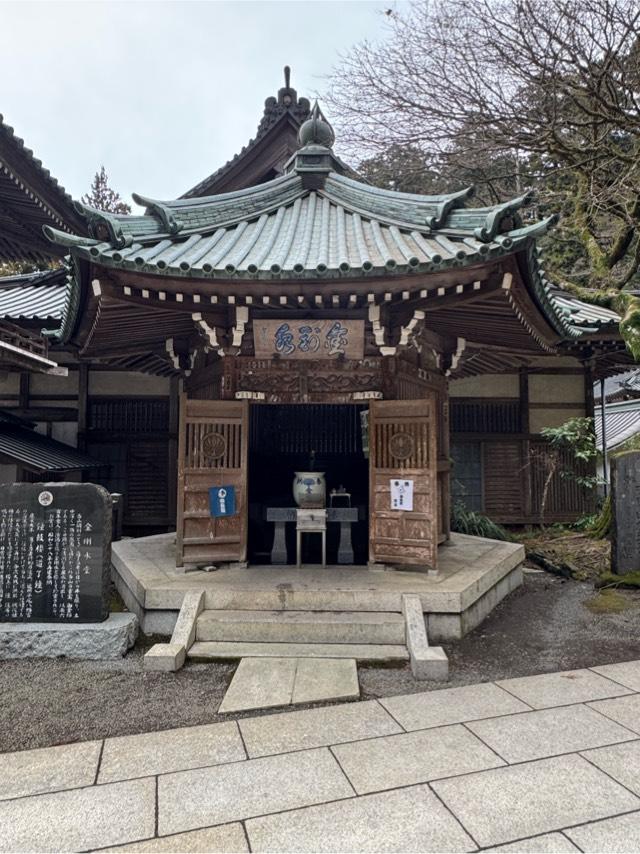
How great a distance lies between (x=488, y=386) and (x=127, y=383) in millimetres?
7293

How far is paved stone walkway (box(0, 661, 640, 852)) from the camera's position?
245cm

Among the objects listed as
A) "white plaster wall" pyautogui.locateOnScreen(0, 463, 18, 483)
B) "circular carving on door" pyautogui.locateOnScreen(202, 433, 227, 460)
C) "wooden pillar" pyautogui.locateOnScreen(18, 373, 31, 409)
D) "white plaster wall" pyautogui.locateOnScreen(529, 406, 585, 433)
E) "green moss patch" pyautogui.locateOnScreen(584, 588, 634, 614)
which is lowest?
"green moss patch" pyautogui.locateOnScreen(584, 588, 634, 614)

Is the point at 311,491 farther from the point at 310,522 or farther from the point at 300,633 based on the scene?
the point at 300,633

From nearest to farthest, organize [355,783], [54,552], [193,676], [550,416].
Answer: [355,783], [193,676], [54,552], [550,416]

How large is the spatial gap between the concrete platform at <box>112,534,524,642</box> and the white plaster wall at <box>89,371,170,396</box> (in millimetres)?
3871

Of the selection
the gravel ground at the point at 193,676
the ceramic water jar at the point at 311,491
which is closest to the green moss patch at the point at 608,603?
the gravel ground at the point at 193,676

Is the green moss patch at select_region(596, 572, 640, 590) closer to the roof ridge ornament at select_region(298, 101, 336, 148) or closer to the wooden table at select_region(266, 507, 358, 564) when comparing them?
the wooden table at select_region(266, 507, 358, 564)

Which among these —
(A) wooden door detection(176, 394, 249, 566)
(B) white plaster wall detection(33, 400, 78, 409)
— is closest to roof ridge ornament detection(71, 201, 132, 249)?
(A) wooden door detection(176, 394, 249, 566)

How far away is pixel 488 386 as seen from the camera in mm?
10398

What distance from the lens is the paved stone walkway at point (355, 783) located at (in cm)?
245

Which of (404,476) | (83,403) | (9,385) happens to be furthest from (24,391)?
(404,476)

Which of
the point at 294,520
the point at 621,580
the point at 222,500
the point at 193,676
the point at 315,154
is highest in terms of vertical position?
the point at 315,154

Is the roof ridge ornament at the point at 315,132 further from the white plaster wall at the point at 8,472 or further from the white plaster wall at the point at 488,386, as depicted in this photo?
the white plaster wall at the point at 8,472

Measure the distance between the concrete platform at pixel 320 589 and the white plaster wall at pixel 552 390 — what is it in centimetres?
479
